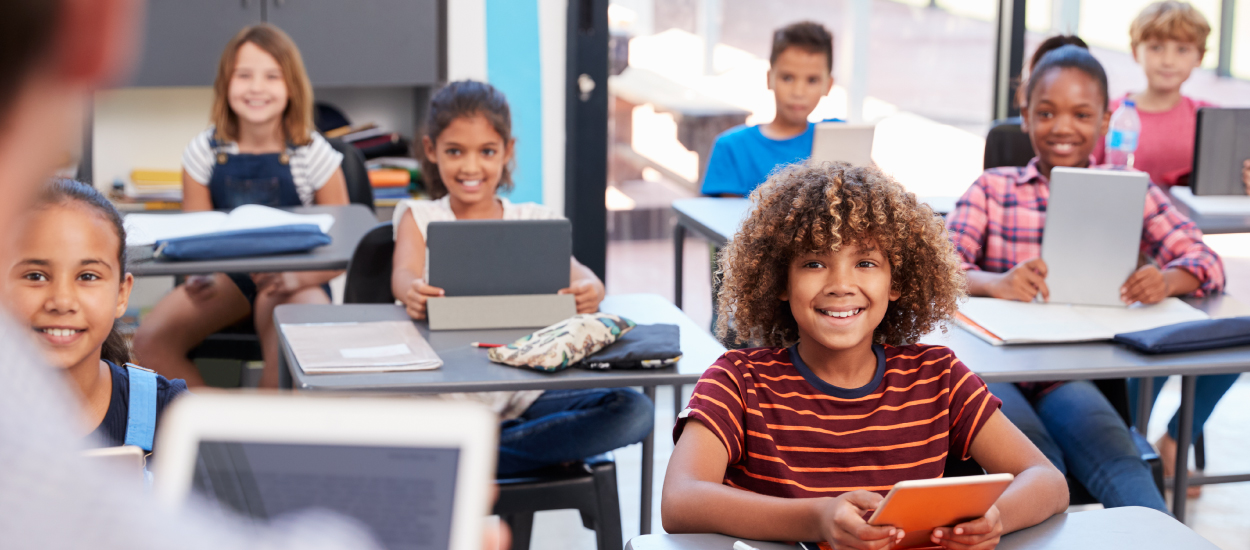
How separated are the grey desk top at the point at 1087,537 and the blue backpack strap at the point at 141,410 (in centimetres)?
63

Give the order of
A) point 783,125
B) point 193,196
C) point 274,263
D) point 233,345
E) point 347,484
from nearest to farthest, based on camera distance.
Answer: point 347,484, point 274,263, point 233,345, point 193,196, point 783,125

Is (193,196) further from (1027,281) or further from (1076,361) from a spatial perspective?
(1076,361)

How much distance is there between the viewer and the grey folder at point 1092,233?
2115 millimetres

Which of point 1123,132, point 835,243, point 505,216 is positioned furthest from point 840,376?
point 1123,132

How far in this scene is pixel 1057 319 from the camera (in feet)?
6.79

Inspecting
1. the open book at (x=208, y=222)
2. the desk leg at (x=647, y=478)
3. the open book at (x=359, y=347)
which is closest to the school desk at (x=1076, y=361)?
the desk leg at (x=647, y=478)

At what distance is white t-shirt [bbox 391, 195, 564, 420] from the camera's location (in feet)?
6.79

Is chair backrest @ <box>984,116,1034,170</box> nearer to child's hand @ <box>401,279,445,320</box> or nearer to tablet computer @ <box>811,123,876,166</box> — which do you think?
tablet computer @ <box>811,123,876,166</box>

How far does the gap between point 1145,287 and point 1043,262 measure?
0.19 meters

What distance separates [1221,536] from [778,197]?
1789mm

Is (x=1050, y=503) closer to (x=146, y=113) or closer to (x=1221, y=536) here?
(x=1221, y=536)

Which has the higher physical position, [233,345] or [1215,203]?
[1215,203]

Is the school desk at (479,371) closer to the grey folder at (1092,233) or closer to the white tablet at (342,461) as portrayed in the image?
the grey folder at (1092,233)

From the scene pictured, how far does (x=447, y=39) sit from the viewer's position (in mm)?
3764
